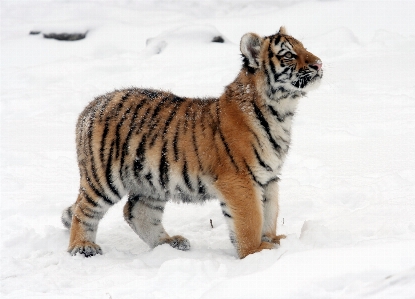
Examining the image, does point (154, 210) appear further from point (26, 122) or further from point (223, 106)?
point (26, 122)

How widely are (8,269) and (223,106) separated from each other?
66.9 inches

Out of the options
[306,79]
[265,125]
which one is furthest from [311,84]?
[265,125]

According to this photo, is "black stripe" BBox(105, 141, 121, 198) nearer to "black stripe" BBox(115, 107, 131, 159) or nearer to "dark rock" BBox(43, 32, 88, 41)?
"black stripe" BBox(115, 107, 131, 159)

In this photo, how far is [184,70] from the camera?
1002cm

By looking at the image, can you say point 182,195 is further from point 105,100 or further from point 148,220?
point 105,100

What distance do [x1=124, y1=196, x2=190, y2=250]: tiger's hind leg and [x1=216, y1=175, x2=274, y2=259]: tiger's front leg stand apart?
2.36 ft

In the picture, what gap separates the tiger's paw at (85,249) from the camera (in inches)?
157

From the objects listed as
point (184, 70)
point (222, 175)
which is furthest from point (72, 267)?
point (184, 70)

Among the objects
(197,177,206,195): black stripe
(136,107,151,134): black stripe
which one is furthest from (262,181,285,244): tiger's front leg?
(136,107,151,134): black stripe

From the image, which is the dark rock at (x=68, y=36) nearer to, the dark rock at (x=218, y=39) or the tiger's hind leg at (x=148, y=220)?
the dark rock at (x=218, y=39)

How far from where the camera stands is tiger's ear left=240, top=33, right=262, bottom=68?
379 centimetres

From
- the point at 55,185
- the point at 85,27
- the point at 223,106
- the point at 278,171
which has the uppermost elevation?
the point at 223,106

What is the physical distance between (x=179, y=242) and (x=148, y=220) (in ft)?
1.02

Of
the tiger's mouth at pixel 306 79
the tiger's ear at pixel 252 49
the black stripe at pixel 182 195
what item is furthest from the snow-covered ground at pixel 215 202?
the tiger's ear at pixel 252 49
